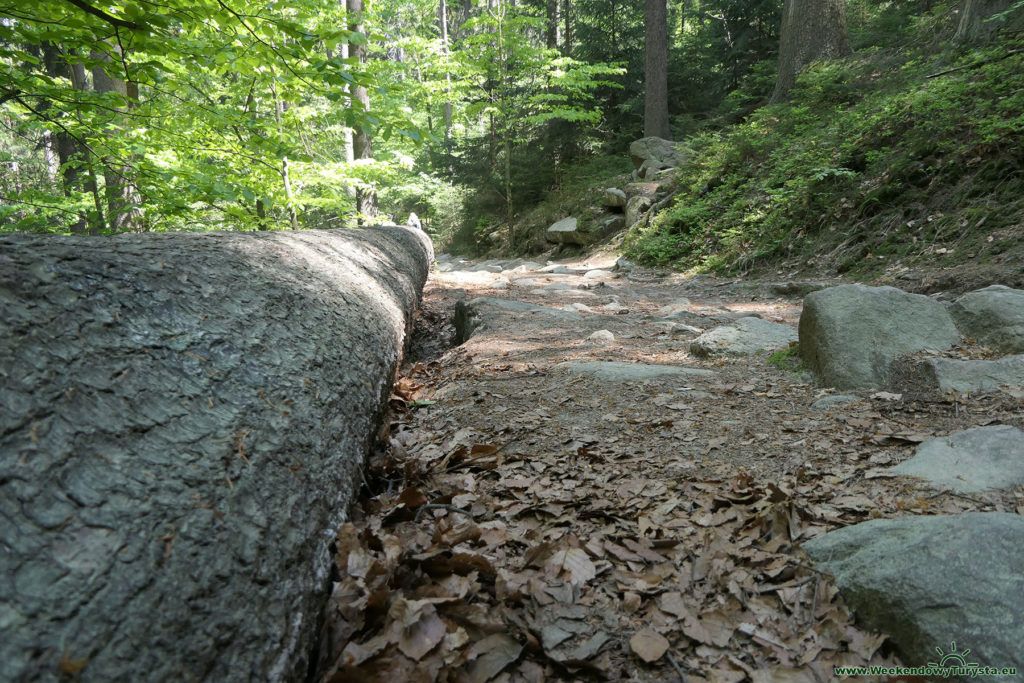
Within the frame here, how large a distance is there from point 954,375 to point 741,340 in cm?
165

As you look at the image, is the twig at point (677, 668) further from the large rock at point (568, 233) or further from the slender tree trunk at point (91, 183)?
the large rock at point (568, 233)

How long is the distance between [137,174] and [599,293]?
20.2ft

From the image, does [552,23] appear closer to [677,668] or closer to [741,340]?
[741,340]

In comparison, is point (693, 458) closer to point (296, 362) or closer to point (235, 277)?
point (296, 362)

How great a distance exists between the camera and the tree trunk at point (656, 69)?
14688 millimetres

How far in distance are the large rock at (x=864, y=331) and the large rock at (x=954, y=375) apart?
0.12 m

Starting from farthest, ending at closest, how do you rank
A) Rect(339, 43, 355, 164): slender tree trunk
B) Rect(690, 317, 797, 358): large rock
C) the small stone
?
Rect(339, 43, 355, 164): slender tree trunk, the small stone, Rect(690, 317, 797, 358): large rock

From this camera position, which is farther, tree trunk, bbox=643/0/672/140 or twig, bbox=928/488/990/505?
tree trunk, bbox=643/0/672/140

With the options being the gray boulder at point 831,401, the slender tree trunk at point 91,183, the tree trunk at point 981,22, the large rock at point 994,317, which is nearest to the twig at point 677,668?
Answer: the gray boulder at point 831,401

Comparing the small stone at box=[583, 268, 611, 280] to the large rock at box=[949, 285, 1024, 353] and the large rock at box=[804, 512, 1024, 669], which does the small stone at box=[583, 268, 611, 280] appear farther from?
the large rock at box=[804, 512, 1024, 669]

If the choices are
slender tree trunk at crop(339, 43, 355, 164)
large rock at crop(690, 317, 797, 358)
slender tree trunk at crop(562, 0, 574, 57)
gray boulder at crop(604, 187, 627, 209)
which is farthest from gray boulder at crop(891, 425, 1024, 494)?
slender tree trunk at crop(562, 0, 574, 57)

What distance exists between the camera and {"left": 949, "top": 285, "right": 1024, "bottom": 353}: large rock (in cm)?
347

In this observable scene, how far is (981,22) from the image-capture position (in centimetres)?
793

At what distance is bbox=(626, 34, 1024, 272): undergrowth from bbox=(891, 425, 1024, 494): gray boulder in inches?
192
